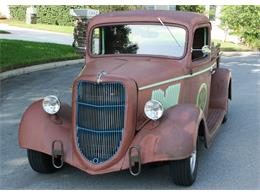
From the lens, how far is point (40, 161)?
17.4 ft

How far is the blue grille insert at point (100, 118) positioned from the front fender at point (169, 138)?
0.76 feet

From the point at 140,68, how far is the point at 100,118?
80 centimetres

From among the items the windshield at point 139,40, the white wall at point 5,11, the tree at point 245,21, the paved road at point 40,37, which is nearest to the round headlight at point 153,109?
the windshield at point 139,40

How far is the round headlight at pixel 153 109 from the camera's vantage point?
480 centimetres

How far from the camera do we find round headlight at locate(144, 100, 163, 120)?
4.80m

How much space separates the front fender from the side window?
1.35 metres

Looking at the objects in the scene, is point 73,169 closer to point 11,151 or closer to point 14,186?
point 14,186

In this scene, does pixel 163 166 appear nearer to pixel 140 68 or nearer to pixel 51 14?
pixel 140 68

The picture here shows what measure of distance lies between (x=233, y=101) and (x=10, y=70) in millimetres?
5632

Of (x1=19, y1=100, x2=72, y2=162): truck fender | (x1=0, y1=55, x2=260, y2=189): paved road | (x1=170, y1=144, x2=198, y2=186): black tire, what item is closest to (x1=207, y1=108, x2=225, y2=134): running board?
(x1=0, y1=55, x2=260, y2=189): paved road

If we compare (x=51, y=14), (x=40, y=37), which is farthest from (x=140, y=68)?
(x=51, y=14)

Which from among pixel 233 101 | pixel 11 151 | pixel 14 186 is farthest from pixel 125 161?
pixel 233 101

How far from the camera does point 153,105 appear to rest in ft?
15.8

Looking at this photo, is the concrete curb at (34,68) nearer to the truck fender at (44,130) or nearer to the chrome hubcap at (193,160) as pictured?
the truck fender at (44,130)
